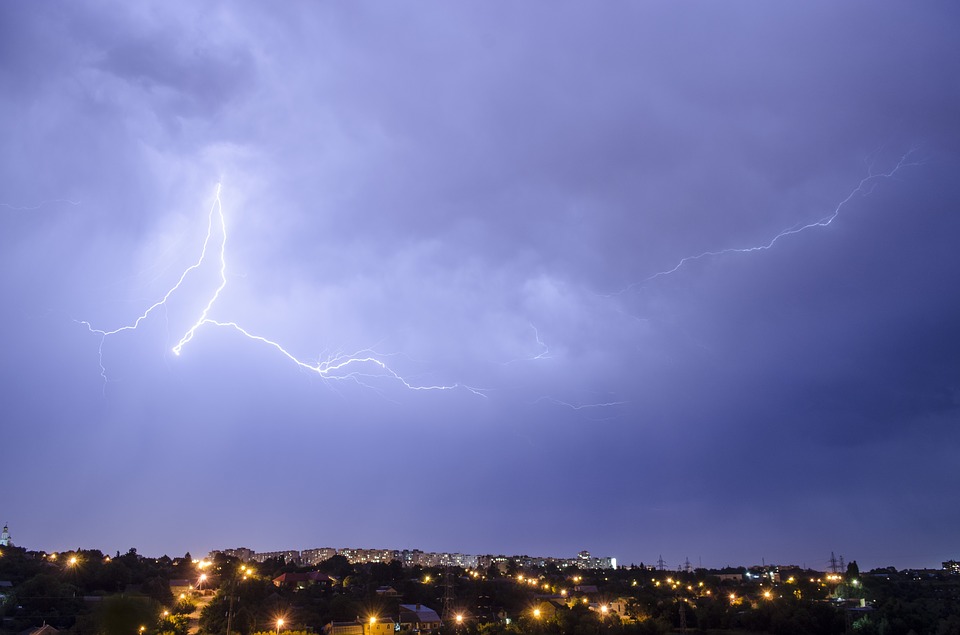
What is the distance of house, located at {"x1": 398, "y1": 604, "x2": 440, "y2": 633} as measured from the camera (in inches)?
1502

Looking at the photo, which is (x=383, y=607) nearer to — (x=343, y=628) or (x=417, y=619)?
(x=417, y=619)

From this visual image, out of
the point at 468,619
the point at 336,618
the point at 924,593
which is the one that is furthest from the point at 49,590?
the point at 924,593

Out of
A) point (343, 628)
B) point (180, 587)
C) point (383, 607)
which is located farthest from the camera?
point (180, 587)

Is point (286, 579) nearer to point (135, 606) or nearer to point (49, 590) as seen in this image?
point (49, 590)

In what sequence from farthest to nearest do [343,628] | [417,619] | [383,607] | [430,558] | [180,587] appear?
→ [430,558] < [180,587] < [383,607] < [417,619] < [343,628]

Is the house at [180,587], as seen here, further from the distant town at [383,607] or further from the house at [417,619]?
the house at [417,619]

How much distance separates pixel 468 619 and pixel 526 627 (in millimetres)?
6625

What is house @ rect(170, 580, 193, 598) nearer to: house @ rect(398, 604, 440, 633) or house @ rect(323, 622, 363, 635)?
house @ rect(323, 622, 363, 635)

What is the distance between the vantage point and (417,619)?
39.7 m

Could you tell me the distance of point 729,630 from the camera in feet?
140

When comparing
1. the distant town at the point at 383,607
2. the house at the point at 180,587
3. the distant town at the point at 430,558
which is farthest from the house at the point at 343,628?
the distant town at the point at 430,558

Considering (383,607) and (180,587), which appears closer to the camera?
(383,607)

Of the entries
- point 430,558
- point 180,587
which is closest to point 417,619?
point 180,587

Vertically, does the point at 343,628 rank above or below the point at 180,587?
below
